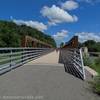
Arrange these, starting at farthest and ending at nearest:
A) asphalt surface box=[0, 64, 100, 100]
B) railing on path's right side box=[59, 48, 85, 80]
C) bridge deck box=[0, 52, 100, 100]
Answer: railing on path's right side box=[59, 48, 85, 80], bridge deck box=[0, 52, 100, 100], asphalt surface box=[0, 64, 100, 100]

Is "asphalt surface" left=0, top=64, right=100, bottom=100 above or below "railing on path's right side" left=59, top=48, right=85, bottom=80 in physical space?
below

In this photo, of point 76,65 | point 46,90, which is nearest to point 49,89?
point 46,90

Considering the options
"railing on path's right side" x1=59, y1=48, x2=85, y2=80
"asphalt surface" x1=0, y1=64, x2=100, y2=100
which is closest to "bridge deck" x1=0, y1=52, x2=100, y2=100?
"asphalt surface" x1=0, y1=64, x2=100, y2=100

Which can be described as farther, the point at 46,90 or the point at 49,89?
the point at 49,89

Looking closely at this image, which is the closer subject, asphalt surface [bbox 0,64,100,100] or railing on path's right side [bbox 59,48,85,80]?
asphalt surface [bbox 0,64,100,100]

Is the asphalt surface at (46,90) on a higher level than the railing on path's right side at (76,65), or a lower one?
lower

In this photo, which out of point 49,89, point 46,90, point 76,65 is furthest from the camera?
point 76,65

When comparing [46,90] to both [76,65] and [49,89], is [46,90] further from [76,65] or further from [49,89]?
[76,65]

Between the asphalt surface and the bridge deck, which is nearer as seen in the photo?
the asphalt surface

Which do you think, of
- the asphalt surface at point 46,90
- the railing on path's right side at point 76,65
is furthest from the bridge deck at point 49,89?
the railing on path's right side at point 76,65

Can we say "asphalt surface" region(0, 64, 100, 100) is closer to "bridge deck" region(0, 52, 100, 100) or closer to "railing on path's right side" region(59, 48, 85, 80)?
"bridge deck" region(0, 52, 100, 100)

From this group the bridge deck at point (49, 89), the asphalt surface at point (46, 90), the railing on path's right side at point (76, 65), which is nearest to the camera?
the asphalt surface at point (46, 90)

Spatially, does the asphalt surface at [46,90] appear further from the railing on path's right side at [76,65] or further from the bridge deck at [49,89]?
the railing on path's right side at [76,65]

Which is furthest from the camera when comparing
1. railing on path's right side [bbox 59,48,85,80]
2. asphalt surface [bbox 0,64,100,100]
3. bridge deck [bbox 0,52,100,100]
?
railing on path's right side [bbox 59,48,85,80]
